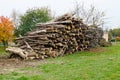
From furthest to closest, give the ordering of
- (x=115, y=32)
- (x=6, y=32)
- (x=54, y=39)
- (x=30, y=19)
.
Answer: (x=115, y=32) → (x=6, y=32) → (x=30, y=19) → (x=54, y=39)

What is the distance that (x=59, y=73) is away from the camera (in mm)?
9109

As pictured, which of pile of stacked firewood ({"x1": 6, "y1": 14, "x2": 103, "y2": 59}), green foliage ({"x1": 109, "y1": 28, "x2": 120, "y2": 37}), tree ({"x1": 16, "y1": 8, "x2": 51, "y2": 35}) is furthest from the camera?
green foliage ({"x1": 109, "y1": 28, "x2": 120, "y2": 37})

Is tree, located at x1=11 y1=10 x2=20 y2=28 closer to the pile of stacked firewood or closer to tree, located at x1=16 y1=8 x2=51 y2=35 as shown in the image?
tree, located at x1=16 y1=8 x2=51 y2=35

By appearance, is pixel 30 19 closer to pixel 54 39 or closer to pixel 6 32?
pixel 6 32

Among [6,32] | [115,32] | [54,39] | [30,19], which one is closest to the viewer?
[54,39]

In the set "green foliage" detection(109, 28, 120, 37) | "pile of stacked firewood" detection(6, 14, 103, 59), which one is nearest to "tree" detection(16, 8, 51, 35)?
"pile of stacked firewood" detection(6, 14, 103, 59)

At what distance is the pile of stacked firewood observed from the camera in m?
15.0

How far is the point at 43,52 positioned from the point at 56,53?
0.97 metres

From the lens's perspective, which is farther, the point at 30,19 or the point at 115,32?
the point at 115,32

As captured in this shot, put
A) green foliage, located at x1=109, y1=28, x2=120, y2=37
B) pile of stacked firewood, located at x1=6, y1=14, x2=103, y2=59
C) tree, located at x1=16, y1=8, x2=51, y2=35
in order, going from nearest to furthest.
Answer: pile of stacked firewood, located at x1=6, y1=14, x2=103, y2=59
tree, located at x1=16, y1=8, x2=51, y2=35
green foliage, located at x1=109, y1=28, x2=120, y2=37

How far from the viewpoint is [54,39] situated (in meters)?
15.6

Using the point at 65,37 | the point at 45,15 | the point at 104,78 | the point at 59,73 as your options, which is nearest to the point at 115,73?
the point at 104,78

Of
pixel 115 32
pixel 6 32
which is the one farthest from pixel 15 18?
pixel 115 32

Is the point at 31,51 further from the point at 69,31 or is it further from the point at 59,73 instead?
the point at 59,73
